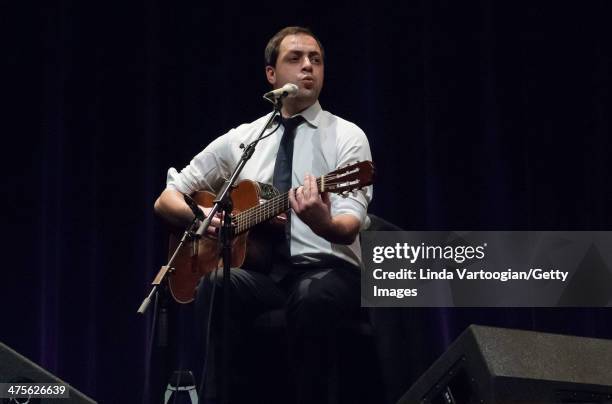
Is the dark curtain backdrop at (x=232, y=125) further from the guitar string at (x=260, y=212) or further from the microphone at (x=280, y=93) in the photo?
the microphone at (x=280, y=93)

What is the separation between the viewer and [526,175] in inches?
155

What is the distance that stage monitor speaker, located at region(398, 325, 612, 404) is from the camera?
1848 mm

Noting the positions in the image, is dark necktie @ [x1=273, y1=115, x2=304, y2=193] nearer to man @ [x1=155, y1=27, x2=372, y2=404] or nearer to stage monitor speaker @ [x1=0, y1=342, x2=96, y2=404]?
man @ [x1=155, y1=27, x2=372, y2=404]

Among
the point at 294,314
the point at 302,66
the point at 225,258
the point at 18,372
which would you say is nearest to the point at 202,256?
the point at 294,314

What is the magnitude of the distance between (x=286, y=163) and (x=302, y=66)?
35 cm

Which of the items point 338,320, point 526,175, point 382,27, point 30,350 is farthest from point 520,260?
point 30,350

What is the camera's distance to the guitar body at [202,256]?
2.92m

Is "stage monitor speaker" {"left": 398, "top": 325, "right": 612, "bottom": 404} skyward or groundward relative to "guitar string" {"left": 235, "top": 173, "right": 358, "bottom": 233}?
groundward

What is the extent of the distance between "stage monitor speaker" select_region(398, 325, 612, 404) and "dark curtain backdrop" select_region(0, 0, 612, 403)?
1904 millimetres

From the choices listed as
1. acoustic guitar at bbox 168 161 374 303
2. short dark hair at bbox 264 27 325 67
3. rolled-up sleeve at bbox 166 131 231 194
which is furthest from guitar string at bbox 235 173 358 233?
short dark hair at bbox 264 27 325 67

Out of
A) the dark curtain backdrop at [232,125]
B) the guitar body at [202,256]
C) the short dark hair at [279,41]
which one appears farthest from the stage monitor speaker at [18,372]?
the dark curtain backdrop at [232,125]

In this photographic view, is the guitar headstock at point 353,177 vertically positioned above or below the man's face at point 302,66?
below

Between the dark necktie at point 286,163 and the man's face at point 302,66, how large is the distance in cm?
8

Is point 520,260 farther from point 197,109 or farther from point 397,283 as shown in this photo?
point 197,109
